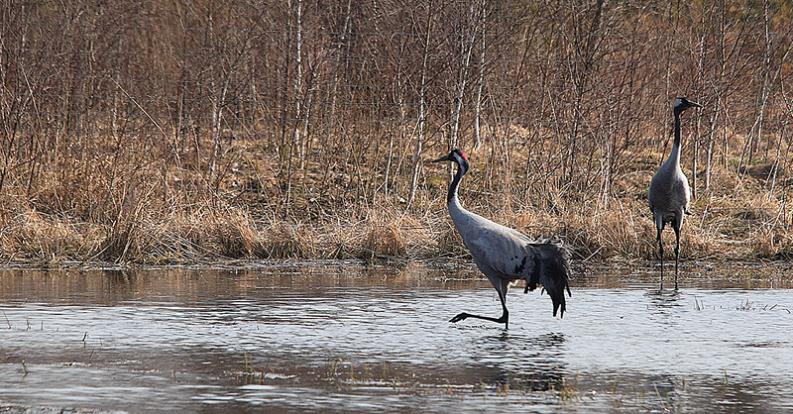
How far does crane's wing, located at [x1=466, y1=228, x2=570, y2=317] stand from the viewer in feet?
31.2

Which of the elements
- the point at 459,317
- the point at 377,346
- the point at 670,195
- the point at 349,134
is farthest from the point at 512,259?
the point at 349,134

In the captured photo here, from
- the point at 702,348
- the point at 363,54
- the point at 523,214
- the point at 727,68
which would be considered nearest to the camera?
the point at 702,348

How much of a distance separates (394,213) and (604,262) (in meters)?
2.48

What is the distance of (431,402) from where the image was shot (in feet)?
21.6

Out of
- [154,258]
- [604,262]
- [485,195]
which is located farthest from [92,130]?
[604,262]

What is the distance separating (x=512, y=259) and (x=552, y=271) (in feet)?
1.17

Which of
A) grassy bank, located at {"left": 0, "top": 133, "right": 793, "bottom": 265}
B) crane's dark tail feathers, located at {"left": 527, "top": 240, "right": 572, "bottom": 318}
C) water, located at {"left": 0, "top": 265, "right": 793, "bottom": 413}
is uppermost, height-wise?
grassy bank, located at {"left": 0, "top": 133, "right": 793, "bottom": 265}

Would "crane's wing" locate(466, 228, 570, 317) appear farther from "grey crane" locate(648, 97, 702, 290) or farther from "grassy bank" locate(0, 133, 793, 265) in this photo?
"grassy bank" locate(0, 133, 793, 265)

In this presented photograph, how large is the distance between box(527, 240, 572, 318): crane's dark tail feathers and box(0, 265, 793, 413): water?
0.80 feet

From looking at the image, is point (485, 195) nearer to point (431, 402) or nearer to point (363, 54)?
point (363, 54)

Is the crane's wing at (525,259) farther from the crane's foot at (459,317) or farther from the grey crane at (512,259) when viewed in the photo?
the crane's foot at (459,317)

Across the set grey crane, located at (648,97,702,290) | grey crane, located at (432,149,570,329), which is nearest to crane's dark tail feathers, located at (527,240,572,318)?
grey crane, located at (432,149,570,329)

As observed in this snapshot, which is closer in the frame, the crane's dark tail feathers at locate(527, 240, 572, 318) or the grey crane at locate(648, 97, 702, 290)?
the crane's dark tail feathers at locate(527, 240, 572, 318)

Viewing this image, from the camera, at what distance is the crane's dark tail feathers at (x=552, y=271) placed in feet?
31.1
